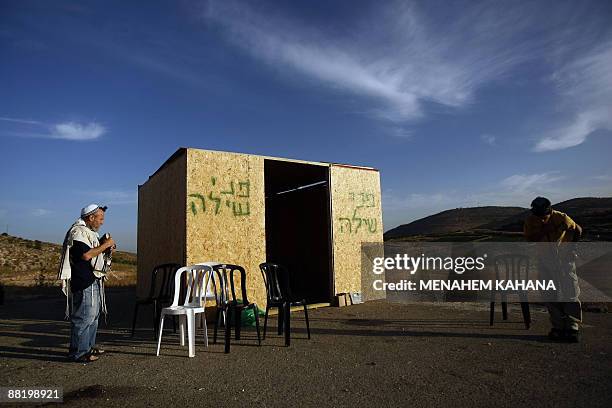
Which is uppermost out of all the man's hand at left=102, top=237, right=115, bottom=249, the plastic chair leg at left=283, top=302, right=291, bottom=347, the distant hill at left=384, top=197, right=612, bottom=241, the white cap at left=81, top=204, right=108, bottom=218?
the distant hill at left=384, top=197, right=612, bottom=241

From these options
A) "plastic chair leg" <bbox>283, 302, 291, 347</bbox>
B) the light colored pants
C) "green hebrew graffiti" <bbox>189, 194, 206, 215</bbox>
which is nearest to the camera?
the light colored pants

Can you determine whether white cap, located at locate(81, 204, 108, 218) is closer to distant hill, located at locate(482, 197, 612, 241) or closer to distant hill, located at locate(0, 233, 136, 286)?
distant hill, located at locate(0, 233, 136, 286)

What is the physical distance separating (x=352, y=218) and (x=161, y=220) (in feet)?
15.0

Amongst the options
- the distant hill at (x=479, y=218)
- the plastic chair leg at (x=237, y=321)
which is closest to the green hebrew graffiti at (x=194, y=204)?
the plastic chair leg at (x=237, y=321)

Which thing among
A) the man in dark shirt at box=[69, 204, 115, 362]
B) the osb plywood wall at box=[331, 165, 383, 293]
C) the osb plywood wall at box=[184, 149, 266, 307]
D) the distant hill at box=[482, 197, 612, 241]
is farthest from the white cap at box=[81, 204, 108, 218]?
the distant hill at box=[482, 197, 612, 241]

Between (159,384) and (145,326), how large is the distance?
3.86m

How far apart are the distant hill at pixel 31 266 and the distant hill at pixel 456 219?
4409 cm

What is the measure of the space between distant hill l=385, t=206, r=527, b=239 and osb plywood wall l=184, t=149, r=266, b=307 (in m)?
53.7

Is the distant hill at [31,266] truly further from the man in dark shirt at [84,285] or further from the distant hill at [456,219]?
the distant hill at [456,219]

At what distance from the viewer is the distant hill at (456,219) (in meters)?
62.1

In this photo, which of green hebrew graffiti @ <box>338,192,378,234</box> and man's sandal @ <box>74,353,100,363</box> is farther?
green hebrew graffiti @ <box>338,192,378,234</box>

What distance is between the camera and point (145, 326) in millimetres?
7422

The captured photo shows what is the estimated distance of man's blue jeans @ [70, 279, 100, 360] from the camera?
15.4 ft

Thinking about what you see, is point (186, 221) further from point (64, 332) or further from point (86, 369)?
point (86, 369)
